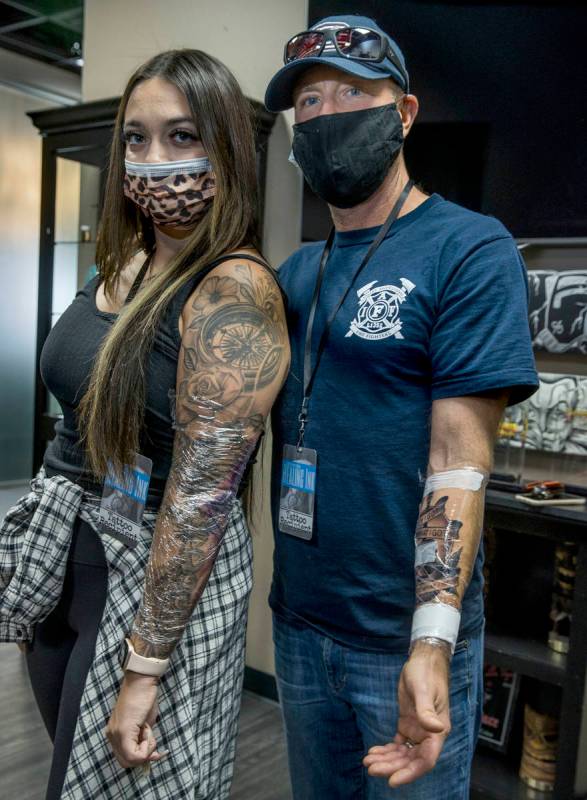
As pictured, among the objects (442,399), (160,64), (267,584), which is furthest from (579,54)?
(267,584)

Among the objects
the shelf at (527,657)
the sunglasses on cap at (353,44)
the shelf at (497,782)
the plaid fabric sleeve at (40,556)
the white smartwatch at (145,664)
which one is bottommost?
the shelf at (497,782)

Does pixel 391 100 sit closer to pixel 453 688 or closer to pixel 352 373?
pixel 352 373

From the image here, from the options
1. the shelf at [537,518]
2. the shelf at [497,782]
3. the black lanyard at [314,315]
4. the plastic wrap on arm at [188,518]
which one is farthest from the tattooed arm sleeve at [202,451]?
the shelf at [497,782]

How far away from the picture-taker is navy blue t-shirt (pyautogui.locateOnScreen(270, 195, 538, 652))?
3.04 feet

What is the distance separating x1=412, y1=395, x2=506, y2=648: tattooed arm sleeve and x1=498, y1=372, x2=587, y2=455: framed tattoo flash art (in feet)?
3.63

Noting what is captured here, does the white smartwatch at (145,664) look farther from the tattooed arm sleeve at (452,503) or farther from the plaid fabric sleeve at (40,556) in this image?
the tattooed arm sleeve at (452,503)

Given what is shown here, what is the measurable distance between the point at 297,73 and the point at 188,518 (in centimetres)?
66

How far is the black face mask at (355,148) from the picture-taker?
1.09 metres

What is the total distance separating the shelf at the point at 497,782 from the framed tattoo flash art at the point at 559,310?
1.10 m

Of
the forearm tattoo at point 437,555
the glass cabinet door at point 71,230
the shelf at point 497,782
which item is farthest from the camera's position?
the glass cabinet door at point 71,230

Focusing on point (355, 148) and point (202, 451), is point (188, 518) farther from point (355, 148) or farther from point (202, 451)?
point (355, 148)

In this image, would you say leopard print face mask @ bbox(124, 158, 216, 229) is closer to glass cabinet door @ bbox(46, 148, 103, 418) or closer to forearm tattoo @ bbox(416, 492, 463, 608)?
forearm tattoo @ bbox(416, 492, 463, 608)

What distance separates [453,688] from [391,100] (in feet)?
2.72

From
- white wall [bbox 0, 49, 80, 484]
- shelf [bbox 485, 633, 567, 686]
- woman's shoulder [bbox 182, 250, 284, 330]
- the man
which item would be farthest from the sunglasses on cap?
A: white wall [bbox 0, 49, 80, 484]
